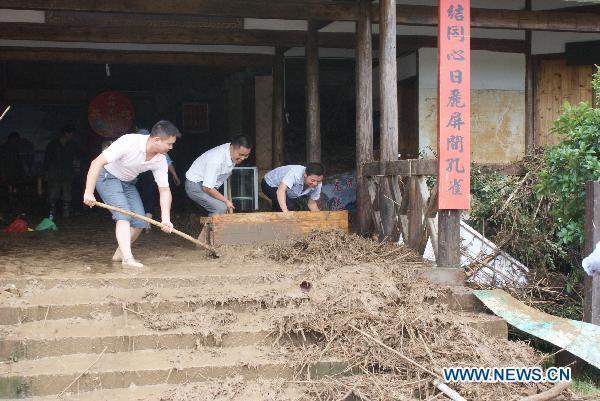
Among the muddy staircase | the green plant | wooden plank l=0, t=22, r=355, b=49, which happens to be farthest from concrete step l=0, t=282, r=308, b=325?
wooden plank l=0, t=22, r=355, b=49

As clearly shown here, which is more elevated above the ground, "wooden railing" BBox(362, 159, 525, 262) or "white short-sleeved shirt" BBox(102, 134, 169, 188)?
"white short-sleeved shirt" BBox(102, 134, 169, 188)

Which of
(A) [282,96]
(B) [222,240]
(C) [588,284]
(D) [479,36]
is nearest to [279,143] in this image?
(A) [282,96]

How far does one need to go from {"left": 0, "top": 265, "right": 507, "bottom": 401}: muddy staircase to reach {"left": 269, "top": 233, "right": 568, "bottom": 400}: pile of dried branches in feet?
0.52

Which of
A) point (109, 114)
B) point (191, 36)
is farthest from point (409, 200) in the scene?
point (109, 114)

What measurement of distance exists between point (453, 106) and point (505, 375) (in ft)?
8.58

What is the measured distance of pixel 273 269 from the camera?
19.8 ft

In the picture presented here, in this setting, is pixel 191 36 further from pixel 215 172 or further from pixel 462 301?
pixel 462 301

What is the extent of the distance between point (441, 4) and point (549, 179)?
2139 millimetres

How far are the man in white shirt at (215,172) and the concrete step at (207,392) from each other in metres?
3.19

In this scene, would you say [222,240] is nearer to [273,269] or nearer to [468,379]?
[273,269]

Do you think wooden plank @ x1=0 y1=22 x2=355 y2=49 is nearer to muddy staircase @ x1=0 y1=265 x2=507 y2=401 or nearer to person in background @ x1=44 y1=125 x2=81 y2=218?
person in background @ x1=44 y1=125 x2=81 y2=218

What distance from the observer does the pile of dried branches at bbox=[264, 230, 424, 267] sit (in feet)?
20.4

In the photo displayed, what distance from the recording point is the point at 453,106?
6.01 metres

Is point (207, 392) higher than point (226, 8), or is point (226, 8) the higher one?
point (226, 8)
